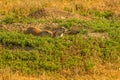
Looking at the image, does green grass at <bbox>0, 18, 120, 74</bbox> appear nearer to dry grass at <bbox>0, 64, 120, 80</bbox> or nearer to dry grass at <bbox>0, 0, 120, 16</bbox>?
dry grass at <bbox>0, 64, 120, 80</bbox>

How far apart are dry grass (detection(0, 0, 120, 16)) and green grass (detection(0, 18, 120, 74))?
461 centimetres

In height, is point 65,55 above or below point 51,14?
above

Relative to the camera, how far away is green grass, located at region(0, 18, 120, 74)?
8.24 m

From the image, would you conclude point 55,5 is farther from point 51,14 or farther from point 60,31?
point 60,31

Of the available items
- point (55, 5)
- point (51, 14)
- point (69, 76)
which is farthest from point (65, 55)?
point (55, 5)

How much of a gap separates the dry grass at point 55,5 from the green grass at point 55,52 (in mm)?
4608

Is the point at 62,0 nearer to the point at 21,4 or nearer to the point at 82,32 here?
the point at 21,4

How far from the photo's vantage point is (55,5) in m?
14.8

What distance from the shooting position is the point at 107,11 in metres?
14.5

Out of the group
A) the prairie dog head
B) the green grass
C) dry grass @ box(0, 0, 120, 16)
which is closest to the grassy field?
the green grass

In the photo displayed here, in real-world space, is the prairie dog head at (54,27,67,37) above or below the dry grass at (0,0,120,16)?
above

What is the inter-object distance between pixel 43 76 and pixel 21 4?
7261 millimetres

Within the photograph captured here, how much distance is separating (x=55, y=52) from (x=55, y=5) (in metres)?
6.27

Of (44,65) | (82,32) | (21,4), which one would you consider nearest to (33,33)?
(82,32)
